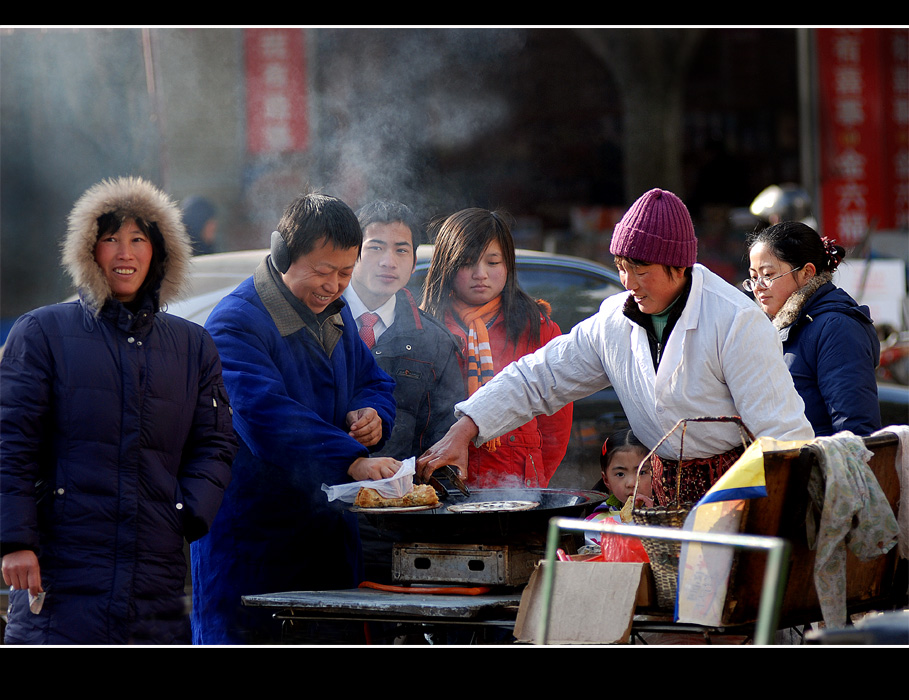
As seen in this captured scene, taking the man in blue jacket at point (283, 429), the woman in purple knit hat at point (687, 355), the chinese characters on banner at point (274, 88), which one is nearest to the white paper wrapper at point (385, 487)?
the man in blue jacket at point (283, 429)

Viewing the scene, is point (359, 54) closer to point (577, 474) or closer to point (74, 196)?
point (74, 196)

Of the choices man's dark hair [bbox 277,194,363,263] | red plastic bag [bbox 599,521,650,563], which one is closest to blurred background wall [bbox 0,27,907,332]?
man's dark hair [bbox 277,194,363,263]

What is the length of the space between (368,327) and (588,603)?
64.2 inches

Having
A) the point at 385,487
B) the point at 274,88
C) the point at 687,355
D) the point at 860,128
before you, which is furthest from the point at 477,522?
the point at 860,128

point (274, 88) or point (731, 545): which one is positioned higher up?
point (274, 88)

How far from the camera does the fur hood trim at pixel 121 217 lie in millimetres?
2699

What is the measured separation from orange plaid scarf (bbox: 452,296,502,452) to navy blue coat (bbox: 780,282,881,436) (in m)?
1.10

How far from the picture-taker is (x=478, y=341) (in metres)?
3.88

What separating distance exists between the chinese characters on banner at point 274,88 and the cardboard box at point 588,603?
203 inches

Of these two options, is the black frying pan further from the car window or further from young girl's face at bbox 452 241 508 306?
the car window

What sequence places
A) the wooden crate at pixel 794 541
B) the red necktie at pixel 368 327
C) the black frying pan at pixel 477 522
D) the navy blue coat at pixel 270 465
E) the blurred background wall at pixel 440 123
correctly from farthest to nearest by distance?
1. the blurred background wall at pixel 440 123
2. the red necktie at pixel 368 327
3. the navy blue coat at pixel 270 465
4. the black frying pan at pixel 477 522
5. the wooden crate at pixel 794 541

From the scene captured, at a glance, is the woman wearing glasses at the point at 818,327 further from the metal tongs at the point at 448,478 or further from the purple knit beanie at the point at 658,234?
the metal tongs at the point at 448,478

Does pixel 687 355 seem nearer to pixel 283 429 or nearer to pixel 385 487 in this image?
pixel 385 487
